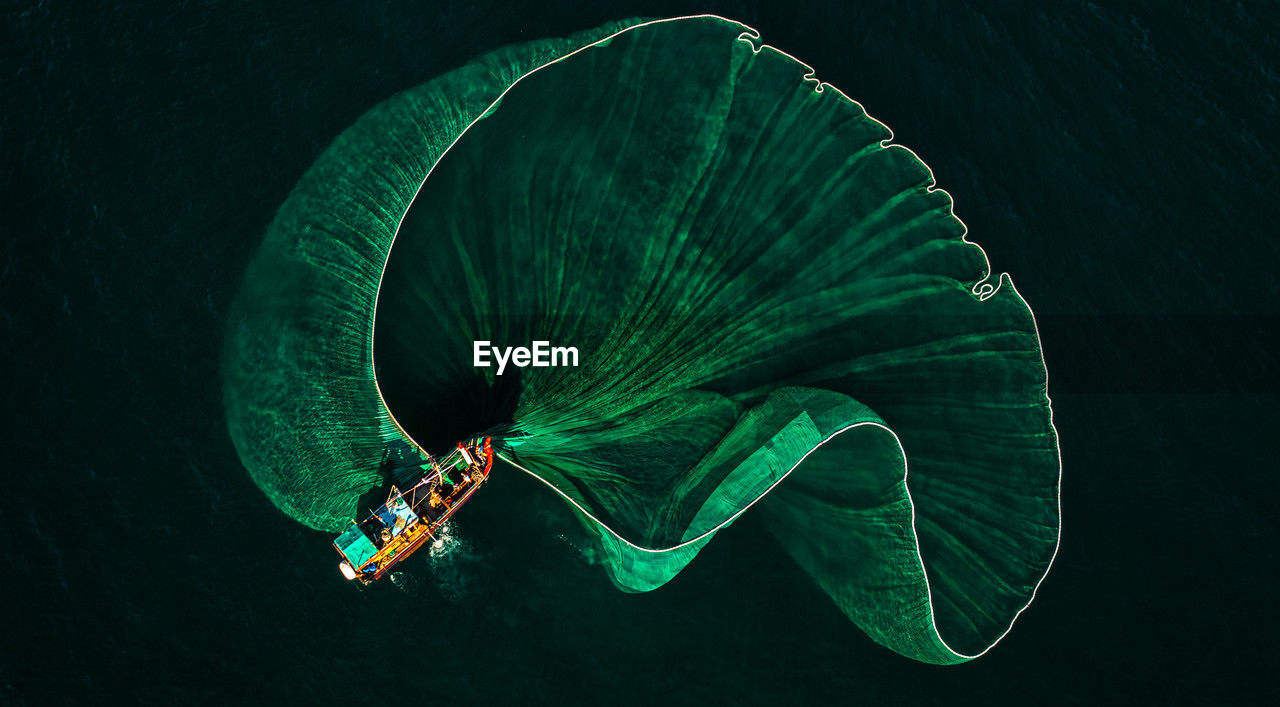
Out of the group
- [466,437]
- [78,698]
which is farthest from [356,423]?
[78,698]

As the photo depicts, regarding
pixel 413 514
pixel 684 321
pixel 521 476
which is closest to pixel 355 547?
pixel 413 514

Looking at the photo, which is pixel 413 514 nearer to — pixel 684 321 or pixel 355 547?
pixel 355 547

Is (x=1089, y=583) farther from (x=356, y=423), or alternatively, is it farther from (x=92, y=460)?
(x=92, y=460)

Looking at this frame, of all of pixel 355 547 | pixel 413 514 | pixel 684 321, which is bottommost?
pixel 684 321

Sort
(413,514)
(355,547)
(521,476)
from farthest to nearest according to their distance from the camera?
(521,476)
(413,514)
(355,547)

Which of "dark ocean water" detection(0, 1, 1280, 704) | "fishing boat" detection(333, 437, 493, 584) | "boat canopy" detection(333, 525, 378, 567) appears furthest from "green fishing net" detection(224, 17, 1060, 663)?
"boat canopy" detection(333, 525, 378, 567)

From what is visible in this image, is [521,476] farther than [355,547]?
Yes

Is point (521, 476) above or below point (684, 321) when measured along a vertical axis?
below

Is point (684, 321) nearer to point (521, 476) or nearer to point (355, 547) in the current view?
point (521, 476)

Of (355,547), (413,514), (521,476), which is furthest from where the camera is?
(521,476)
